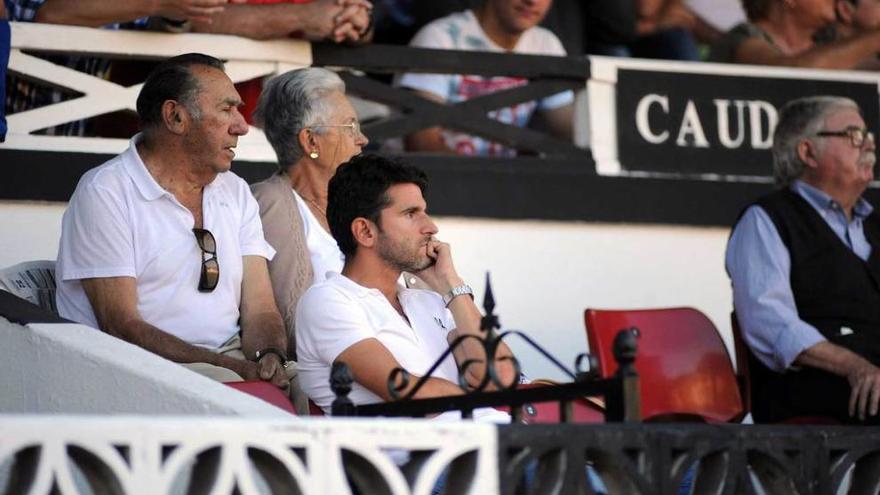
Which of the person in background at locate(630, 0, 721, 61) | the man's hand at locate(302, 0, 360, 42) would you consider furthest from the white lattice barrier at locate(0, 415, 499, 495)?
the person in background at locate(630, 0, 721, 61)

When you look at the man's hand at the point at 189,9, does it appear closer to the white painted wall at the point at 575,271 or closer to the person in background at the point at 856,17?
the white painted wall at the point at 575,271

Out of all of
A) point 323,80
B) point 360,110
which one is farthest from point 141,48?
point 360,110

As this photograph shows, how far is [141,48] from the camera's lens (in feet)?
24.6

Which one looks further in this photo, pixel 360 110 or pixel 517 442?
pixel 360 110

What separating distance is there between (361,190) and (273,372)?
63 centimetres

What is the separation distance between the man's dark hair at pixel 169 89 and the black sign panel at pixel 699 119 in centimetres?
270

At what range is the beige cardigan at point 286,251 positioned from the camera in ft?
20.8

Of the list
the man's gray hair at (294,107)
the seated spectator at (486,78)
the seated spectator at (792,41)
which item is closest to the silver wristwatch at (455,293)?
the man's gray hair at (294,107)

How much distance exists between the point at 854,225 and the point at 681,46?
245 cm

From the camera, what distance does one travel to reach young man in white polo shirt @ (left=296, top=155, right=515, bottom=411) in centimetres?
530

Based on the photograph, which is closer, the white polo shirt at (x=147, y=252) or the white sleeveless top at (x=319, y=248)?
the white polo shirt at (x=147, y=252)

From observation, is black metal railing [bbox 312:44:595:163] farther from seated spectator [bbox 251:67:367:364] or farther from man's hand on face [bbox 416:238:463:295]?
man's hand on face [bbox 416:238:463:295]

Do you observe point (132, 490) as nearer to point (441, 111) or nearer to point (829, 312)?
point (829, 312)

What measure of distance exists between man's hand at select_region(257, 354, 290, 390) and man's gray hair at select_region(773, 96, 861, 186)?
2.43m
